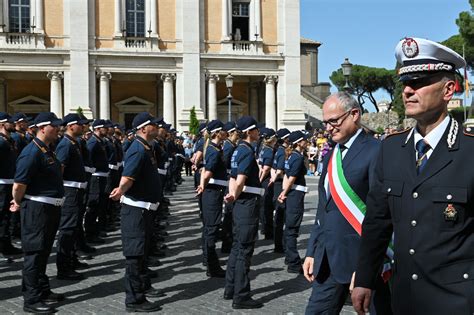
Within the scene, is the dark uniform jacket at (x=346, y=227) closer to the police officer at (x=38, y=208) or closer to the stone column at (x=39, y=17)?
the police officer at (x=38, y=208)

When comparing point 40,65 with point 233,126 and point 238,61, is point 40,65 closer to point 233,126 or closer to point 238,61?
point 238,61

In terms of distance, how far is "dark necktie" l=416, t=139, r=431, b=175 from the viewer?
10.6 feet

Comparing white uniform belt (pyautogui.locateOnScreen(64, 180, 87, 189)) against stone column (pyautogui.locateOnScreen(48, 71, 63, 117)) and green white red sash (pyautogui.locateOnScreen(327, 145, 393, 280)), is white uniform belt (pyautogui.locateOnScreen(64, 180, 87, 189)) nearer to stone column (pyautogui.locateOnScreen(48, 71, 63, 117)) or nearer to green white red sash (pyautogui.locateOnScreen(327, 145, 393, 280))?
green white red sash (pyautogui.locateOnScreen(327, 145, 393, 280))

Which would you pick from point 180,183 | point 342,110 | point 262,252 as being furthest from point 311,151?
point 342,110

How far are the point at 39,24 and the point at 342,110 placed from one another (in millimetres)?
34231

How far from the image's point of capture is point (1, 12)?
36.5 m

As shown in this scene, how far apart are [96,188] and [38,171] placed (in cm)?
471

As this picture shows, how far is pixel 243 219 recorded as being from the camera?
7555 mm

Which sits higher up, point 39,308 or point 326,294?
point 326,294

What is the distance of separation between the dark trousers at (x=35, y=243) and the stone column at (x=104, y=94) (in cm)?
2968

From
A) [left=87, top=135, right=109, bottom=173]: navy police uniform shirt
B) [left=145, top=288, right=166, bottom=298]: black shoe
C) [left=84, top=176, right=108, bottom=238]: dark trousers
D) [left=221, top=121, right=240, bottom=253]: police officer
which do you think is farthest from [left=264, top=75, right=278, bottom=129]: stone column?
[left=145, top=288, right=166, bottom=298]: black shoe

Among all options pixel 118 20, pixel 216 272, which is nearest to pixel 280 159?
pixel 216 272

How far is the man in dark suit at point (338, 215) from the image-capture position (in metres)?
4.55

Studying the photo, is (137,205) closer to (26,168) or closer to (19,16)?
(26,168)
